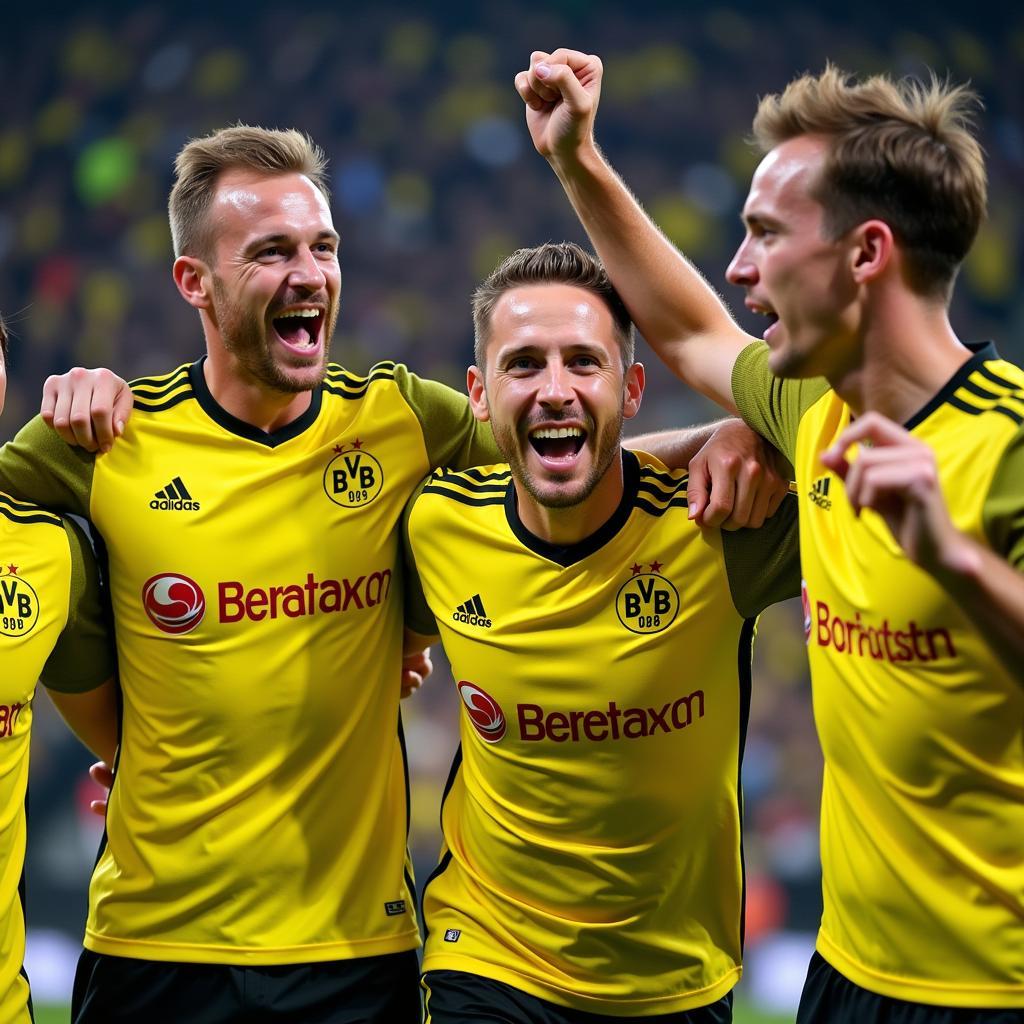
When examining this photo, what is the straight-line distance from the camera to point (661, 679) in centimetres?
308

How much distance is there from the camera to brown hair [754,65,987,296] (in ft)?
8.18

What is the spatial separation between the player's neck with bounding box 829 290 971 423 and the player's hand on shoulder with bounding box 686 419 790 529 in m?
0.53

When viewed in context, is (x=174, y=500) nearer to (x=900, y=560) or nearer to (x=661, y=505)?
(x=661, y=505)

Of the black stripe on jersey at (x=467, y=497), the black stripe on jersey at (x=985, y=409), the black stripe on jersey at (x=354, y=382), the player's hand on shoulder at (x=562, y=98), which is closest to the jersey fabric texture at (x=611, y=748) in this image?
the black stripe on jersey at (x=467, y=497)

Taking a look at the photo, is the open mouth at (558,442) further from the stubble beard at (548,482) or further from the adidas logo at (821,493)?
the adidas logo at (821,493)

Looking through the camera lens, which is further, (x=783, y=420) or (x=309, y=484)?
(x=309, y=484)

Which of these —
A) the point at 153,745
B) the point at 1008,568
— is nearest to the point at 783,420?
the point at 1008,568

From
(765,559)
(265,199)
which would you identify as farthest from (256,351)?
(765,559)

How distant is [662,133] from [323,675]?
22.2 feet

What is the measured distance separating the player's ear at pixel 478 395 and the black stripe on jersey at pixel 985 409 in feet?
3.83

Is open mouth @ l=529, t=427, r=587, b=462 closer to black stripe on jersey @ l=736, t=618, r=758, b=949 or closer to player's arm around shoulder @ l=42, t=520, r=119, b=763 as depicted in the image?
black stripe on jersey @ l=736, t=618, r=758, b=949

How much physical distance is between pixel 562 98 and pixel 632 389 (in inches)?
25.8

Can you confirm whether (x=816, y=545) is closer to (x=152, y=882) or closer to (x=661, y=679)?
(x=661, y=679)

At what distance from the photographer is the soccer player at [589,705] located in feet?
10.1
